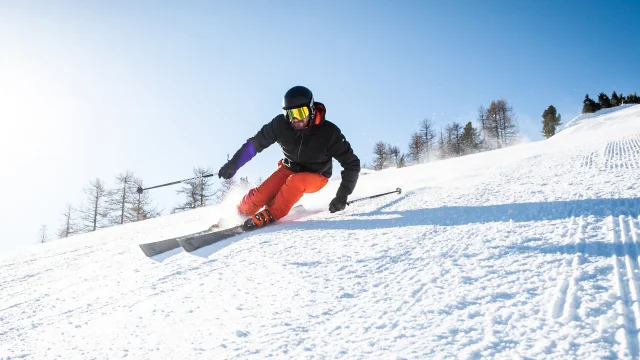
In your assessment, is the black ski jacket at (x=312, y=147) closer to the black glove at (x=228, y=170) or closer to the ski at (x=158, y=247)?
the black glove at (x=228, y=170)

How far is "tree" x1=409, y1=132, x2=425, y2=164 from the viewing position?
4959 centimetres

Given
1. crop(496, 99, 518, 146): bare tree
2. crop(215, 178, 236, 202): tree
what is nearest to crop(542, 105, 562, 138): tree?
crop(496, 99, 518, 146): bare tree

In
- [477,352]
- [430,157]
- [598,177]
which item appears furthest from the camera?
[430,157]

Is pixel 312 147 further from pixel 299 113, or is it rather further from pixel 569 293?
pixel 569 293

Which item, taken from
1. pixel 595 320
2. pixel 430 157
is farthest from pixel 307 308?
pixel 430 157

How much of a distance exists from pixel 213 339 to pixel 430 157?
166 ft

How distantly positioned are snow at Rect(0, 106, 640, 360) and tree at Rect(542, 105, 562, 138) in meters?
55.0

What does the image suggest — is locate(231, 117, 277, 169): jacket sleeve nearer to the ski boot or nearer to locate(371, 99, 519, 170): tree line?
the ski boot

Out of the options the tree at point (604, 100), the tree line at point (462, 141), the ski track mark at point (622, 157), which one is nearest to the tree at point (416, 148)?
the tree line at point (462, 141)

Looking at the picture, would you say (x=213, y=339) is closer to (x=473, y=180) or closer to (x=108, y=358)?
(x=108, y=358)

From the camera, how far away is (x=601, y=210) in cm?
261

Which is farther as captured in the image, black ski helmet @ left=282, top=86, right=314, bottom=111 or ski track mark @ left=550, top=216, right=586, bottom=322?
black ski helmet @ left=282, top=86, right=314, bottom=111

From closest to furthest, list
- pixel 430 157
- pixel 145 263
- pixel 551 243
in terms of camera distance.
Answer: pixel 551 243
pixel 145 263
pixel 430 157

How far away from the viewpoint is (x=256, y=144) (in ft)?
15.8
